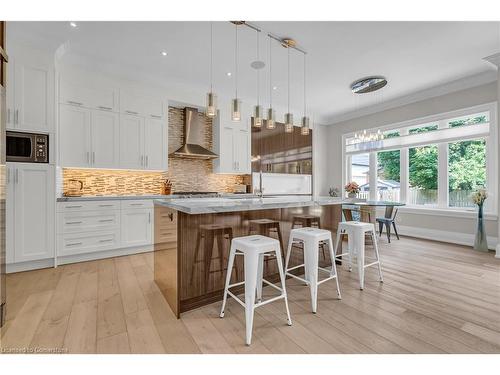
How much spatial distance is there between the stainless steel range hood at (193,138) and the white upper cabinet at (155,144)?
0.26 metres

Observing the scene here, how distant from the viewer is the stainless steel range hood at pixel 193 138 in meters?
4.73

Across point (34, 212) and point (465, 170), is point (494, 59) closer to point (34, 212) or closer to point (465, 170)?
point (465, 170)

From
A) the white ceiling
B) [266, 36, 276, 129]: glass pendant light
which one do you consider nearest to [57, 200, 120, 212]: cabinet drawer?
the white ceiling

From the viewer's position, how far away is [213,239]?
7.20 ft

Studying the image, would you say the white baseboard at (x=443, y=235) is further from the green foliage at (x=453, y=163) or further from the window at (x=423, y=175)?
the green foliage at (x=453, y=163)

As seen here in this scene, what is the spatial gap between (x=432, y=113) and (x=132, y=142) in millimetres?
5524

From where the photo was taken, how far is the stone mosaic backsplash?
13.3 feet

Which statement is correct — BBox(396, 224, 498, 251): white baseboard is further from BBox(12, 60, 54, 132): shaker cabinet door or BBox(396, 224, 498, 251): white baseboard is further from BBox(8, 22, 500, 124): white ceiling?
BBox(12, 60, 54, 132): shaker cabinet door

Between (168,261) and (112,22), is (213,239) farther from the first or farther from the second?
(112,22)

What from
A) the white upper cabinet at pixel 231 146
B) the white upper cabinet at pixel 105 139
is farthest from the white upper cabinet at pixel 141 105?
the white upper cabinet at pixel 231 146

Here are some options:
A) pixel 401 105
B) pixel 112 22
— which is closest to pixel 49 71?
pixel 112 22

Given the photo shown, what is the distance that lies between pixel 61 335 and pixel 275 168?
16.1 feet

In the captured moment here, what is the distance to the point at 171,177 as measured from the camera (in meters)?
4.86

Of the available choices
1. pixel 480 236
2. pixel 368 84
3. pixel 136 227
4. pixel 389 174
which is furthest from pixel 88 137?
pixel 480 236
